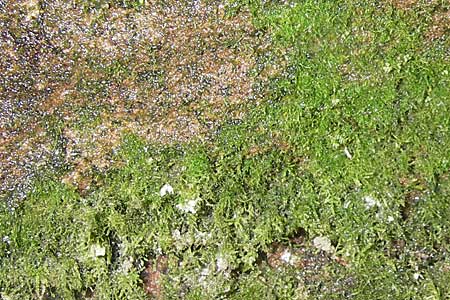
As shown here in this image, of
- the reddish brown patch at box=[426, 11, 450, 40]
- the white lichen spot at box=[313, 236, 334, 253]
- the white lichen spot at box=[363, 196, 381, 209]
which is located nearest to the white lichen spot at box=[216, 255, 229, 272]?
the white lichen spot at box=[313, 236, 334, 253]

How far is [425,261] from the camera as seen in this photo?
1.45 m

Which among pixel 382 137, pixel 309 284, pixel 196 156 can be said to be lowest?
pixel 309 284

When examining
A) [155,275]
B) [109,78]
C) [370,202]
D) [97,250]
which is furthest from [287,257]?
[109,78]

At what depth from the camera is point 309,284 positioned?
1485mm

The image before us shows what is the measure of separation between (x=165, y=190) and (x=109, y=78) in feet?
1.24

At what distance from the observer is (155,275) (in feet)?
5.04

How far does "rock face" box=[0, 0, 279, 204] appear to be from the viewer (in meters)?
1.53

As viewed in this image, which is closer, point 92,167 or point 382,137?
point 382,137

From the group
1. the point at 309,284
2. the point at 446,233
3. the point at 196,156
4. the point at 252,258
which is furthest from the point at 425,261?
the point at 196,156

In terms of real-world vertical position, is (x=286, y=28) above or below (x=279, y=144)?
above

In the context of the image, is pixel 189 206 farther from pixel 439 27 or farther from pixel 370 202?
pixel 439 27

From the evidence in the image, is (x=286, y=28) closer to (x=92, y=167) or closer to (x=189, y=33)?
(x=189, y=33)

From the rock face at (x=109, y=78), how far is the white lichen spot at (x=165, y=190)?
0.44 feet

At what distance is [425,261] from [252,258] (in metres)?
0.48
